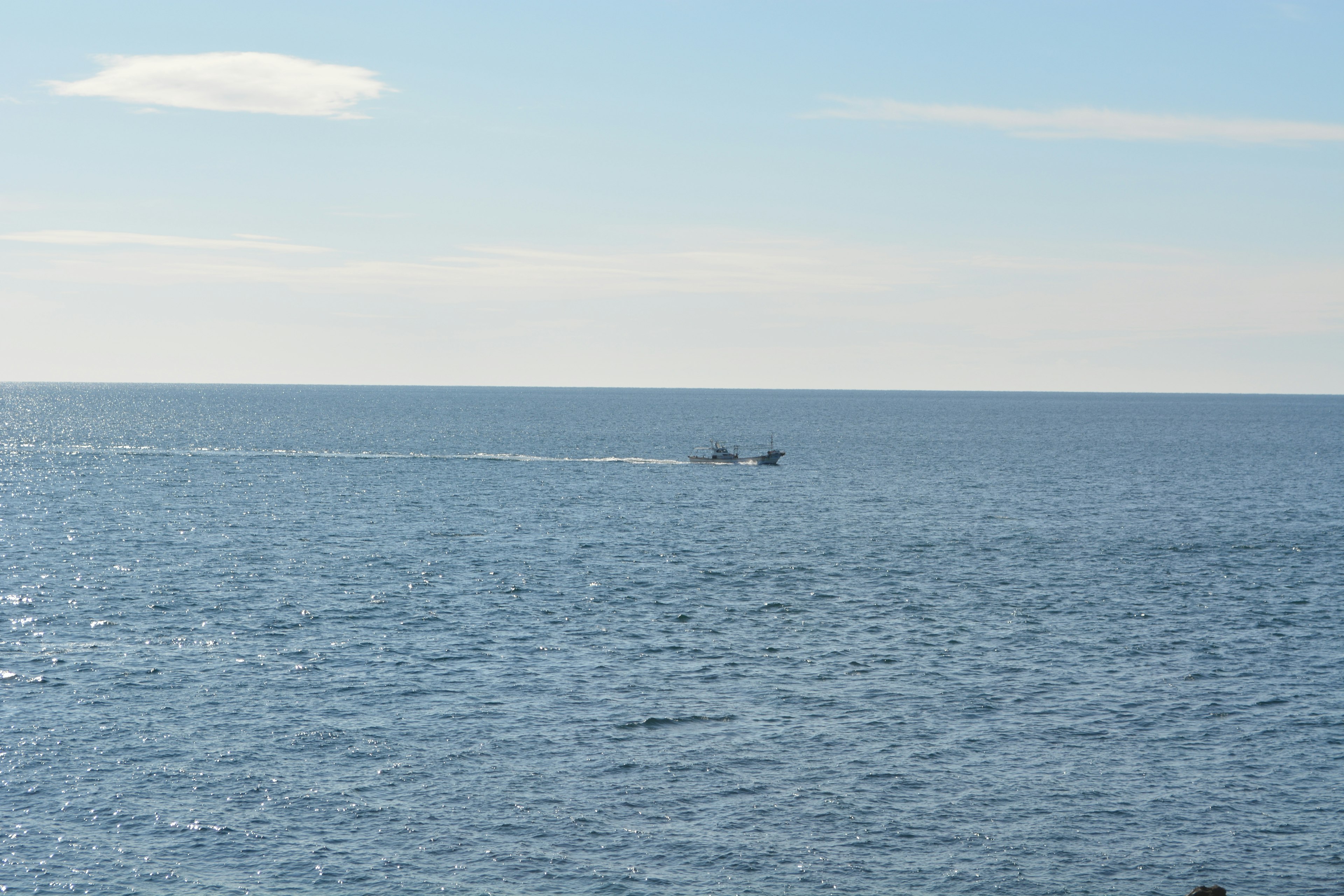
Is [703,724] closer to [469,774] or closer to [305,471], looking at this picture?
[469,774]

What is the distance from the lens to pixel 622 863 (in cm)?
4119

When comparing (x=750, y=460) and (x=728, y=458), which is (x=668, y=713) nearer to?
(x=728, y=458)

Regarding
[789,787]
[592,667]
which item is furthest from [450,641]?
[789,787]

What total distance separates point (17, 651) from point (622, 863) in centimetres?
4356

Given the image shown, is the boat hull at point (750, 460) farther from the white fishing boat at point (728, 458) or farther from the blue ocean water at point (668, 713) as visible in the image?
the blue ocean water at point (668, 713)

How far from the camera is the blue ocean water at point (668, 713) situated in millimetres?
41719

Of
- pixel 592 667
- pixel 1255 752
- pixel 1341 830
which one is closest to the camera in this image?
pixel 1341 830

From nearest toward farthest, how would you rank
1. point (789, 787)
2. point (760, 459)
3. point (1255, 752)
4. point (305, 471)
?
point (789, 787) → point (1255, 752) → point (305, 471) → point (760, 459)

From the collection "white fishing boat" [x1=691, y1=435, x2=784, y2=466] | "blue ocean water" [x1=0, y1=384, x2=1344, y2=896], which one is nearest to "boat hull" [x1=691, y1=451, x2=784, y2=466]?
"white fishing boat" [x1=691, y1=435, x2=784, y2=466]

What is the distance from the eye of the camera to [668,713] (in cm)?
5738

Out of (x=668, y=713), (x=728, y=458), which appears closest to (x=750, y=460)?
(x=728, y=458)

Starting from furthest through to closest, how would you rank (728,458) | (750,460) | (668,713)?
(750,460)
(728,458)
(668,713)

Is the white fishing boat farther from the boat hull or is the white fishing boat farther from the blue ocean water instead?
the blue ocean water

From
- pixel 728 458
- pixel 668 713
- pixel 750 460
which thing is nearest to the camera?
pixel 668 713
